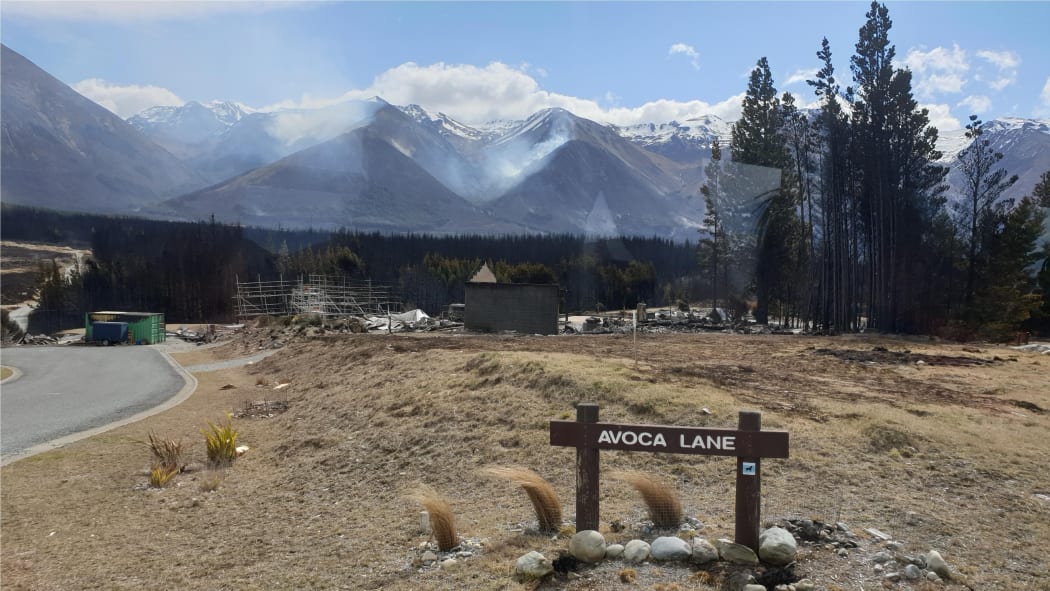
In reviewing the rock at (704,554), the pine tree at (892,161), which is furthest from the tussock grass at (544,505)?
the pine tree at (892,161)

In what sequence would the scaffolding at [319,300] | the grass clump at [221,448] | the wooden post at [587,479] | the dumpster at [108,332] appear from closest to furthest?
the wooden post at [587,479], the grass clump at [221,448], the dumpster at [108,332], the scaffolding at [319,300]

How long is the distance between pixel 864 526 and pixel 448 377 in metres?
10.5

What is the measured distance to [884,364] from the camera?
2009cm

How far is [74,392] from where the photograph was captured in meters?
22.7

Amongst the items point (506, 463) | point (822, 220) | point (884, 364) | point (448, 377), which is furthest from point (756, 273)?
point (506, 463)

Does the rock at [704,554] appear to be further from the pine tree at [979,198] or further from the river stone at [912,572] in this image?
the pine tree at [979,198]

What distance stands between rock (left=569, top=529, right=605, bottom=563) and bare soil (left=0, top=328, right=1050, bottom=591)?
11 cm

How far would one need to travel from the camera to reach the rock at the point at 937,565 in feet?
18.5

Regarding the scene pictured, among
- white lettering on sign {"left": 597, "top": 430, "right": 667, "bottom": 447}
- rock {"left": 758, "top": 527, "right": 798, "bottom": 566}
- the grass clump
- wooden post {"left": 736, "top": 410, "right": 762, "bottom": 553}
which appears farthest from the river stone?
the grass clump

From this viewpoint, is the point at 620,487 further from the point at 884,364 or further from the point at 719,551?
the point at 884,364

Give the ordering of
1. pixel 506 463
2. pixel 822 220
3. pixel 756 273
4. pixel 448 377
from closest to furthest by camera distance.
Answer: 1. pixel 506 463
2. pixel 448 377
3. pixel 822 220
4. pixel 756 273

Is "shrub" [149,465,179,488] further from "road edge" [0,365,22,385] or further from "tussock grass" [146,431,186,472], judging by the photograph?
"road edge" [0,365,22,385]

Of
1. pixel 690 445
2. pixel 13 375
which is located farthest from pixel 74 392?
pixel 690 445

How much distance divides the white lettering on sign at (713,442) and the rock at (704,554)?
2.97ft
